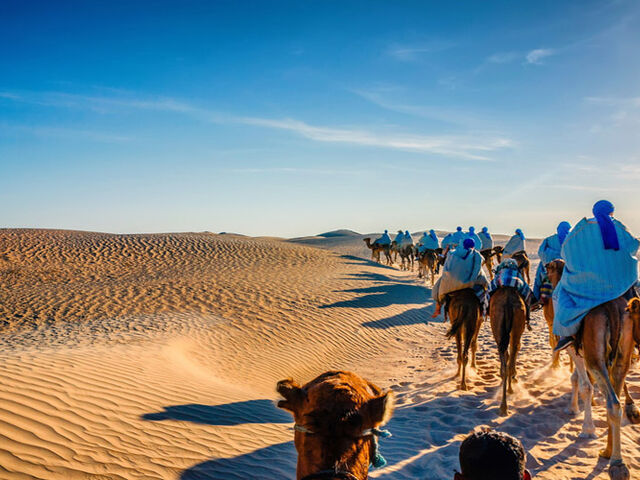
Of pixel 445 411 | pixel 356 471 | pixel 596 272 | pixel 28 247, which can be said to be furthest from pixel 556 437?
pixel 28 247

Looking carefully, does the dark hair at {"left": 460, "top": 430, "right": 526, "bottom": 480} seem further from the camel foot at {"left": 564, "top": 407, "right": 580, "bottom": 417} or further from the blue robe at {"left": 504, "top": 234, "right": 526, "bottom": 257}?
the blue robe at {"left": 504, "top": 234, "right": 526, "bottom": 257}

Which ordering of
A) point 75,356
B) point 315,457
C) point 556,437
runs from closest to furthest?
1. point 315,457
2. point 556,437
3. point 75,356

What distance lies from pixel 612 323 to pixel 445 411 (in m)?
3.32

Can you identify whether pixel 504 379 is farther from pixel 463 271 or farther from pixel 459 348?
pixel 463 271

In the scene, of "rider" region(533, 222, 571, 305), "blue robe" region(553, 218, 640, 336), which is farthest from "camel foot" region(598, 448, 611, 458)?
"rider" region(533, 222, 571, 305)

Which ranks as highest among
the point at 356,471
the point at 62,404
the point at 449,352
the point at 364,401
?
the point at 364,401

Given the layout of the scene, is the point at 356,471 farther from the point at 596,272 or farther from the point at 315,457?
the point at 596,272

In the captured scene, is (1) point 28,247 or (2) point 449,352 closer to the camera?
(2) point 449,352

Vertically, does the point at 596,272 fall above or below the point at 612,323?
above

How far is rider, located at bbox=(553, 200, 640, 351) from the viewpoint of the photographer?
16.2 ft

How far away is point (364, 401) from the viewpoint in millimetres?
2258

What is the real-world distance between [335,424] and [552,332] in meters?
5.78

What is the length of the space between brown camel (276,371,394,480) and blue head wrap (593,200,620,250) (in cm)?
405

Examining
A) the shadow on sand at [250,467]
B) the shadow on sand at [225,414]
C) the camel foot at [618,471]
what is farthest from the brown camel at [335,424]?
the shadow on sand at [225,414]
